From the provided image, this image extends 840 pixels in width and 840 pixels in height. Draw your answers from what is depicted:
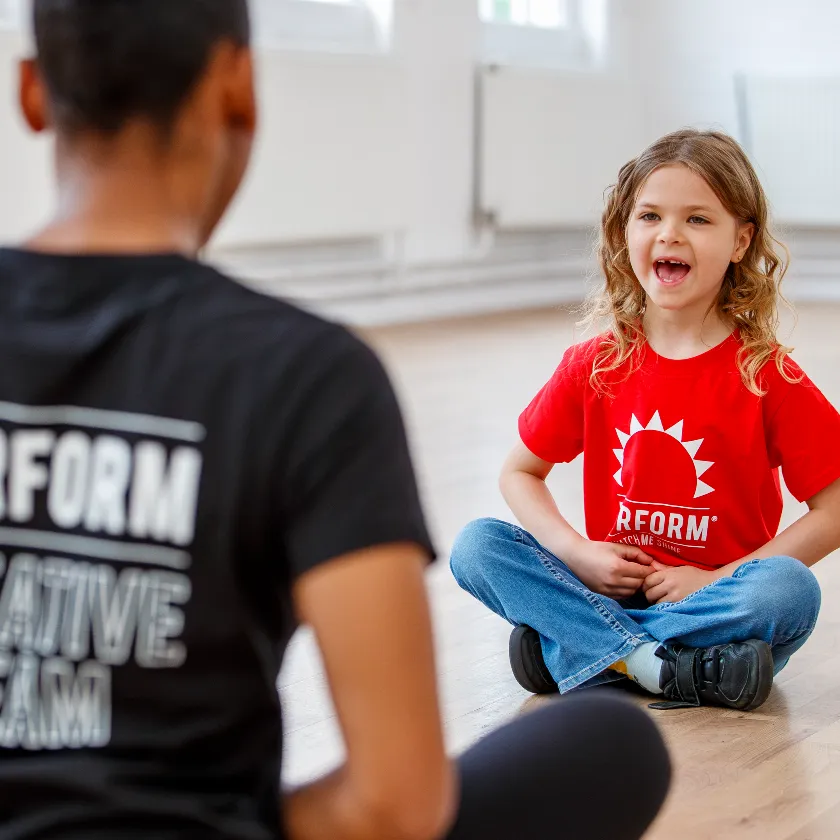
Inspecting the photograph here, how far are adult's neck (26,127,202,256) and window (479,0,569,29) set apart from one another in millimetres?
5522

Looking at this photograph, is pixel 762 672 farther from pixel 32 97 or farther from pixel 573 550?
pixel 32 97

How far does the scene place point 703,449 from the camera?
1.72 metres

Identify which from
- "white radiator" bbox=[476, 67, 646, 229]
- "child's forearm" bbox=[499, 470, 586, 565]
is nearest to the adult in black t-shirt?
"child's forearm" bbox=[499, 470, 586, 565]

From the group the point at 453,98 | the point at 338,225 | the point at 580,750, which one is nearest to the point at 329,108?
the point at 338,225

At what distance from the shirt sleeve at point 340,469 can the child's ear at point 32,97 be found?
19cm

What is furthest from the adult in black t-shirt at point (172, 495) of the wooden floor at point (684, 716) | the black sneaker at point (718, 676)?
the black sneaker at point (718, 676)

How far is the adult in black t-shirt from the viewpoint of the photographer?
61cm

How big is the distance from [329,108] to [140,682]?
14.7 feet

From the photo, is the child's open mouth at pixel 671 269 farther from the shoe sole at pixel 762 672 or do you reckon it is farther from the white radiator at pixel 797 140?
the white radiator at pixel 797 140

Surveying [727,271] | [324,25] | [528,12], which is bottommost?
[727,271]

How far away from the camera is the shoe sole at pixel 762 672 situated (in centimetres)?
160

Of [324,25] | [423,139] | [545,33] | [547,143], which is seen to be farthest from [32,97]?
[545,33]

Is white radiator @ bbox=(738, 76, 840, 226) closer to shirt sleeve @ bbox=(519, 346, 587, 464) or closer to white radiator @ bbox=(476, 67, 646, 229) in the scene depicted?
white radiator @ bbox=(476, 67, 646, 229)

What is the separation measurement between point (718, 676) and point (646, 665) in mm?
89
